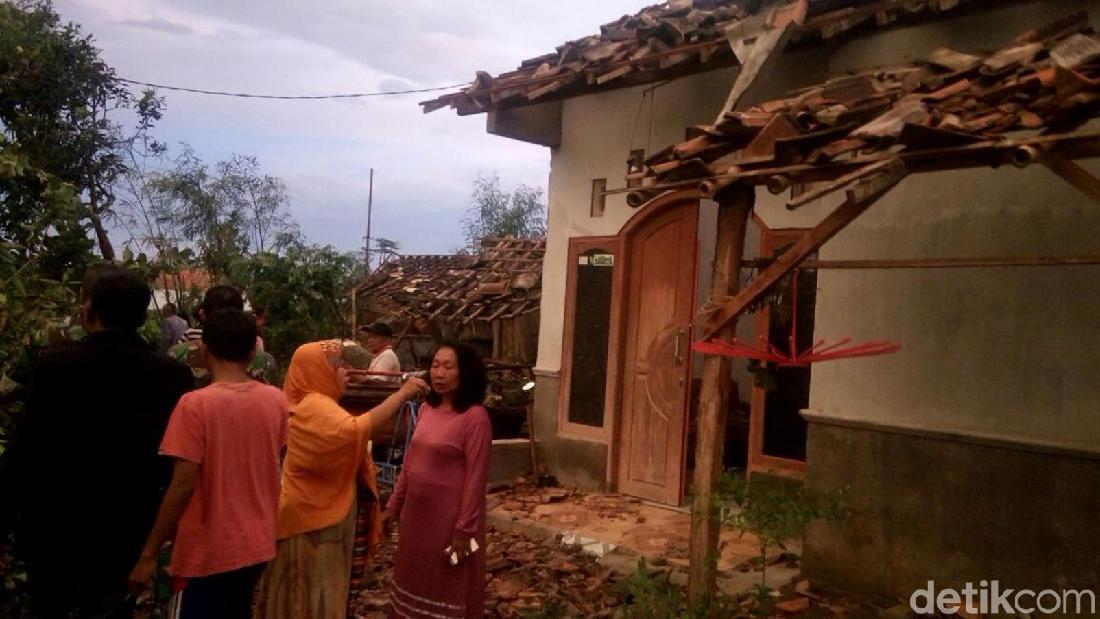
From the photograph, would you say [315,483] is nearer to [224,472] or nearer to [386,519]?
[224,472]

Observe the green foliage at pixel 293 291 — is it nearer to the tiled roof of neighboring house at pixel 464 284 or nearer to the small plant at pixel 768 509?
the tiled roof of neighboring house at pixel 464 284

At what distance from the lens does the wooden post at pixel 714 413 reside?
484 cm

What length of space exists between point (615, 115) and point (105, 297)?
239 inches

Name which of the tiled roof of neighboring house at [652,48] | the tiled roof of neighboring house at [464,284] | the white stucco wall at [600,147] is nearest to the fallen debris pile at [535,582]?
the white stucco wall at [600,147]

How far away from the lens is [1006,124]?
3.97 meters

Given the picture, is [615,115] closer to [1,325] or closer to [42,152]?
[1,325]

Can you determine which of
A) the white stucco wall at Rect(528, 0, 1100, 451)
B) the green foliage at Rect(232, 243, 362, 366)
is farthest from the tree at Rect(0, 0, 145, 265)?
the white stucco wall at Rect(528, 0, 1100, 451)

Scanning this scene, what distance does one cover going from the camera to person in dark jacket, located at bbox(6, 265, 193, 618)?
2949 mm

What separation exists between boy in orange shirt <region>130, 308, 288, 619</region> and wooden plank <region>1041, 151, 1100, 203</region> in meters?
3.43

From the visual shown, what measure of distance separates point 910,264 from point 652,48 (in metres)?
3.18

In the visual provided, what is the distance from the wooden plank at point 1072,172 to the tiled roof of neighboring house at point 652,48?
6.61ft

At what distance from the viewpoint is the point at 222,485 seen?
3242mm

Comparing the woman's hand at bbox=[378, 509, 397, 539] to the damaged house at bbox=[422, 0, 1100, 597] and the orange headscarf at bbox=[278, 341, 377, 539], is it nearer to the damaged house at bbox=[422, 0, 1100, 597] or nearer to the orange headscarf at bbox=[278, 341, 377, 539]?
the orange headscarf at bbox=[278, 341, 377, 539]

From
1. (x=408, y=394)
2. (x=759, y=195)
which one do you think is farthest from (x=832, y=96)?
(x=408, y=394)
